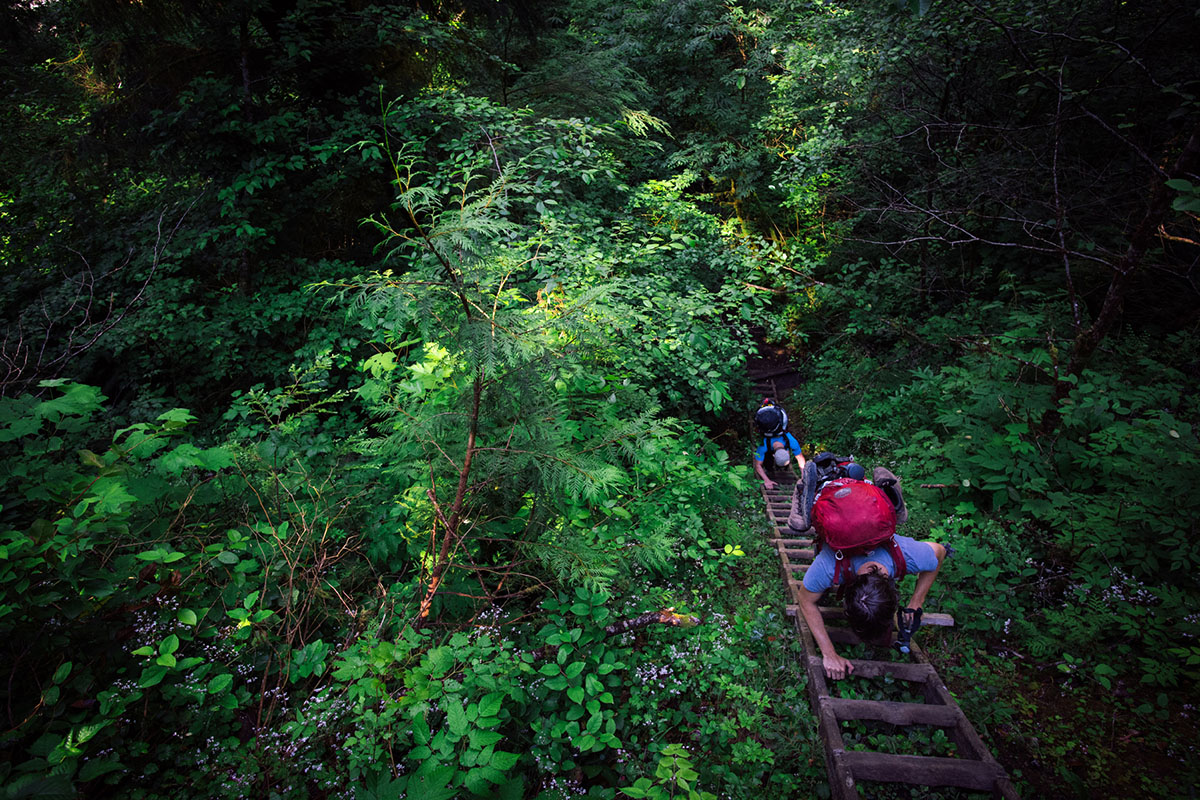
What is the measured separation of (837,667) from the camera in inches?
134

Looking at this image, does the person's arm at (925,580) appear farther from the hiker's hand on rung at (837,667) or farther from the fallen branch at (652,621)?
the fallen branch at (652,621)

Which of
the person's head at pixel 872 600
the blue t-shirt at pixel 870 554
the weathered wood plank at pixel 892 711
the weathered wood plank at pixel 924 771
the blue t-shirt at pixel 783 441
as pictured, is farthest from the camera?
the blue t-shirt at pixel 783 441

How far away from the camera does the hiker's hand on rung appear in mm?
3404

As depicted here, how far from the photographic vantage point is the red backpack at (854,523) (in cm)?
339

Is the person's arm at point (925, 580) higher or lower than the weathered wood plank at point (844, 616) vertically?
higher

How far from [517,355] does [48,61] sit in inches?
526

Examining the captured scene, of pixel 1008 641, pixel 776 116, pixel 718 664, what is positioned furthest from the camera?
pixel 776 116

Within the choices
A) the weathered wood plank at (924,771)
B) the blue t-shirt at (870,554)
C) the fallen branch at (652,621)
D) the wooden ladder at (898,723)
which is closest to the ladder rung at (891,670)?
the wooden ladder at (898,723)

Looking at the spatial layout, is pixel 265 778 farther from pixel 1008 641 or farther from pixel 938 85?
pixel 938 85

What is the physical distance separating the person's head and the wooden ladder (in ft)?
1.22

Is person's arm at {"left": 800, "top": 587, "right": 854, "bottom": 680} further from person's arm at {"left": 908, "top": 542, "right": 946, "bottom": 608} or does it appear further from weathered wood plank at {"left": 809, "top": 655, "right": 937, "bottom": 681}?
person's arm at {"left": 908, "top": 542, "right": 946, "bottom": 608}

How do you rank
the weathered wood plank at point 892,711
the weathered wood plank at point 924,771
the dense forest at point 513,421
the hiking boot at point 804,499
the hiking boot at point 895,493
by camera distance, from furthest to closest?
the hiking boot at point 804,499 → the hiking boot at point 895,493 → the weathered wood plank at point 892,711 → the weathered wood plank at point 924,771 → the dense forest at point 513,421

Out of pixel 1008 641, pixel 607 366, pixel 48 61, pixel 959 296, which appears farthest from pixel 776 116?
pixel 48 61

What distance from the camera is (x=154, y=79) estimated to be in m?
6.62
